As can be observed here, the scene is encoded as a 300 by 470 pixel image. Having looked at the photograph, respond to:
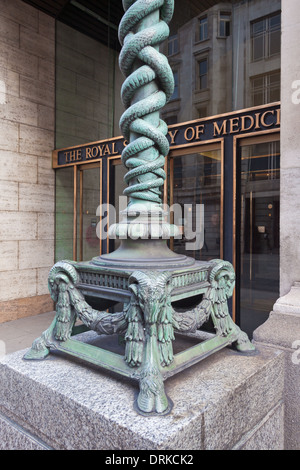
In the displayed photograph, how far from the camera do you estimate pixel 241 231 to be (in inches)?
257

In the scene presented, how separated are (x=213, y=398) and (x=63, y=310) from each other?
1264 millimetres

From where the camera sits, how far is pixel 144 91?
8.43 feet

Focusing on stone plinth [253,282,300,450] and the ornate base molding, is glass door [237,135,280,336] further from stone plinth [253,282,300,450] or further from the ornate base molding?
the ornate base molding

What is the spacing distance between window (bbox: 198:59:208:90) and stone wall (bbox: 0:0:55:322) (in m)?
5.06

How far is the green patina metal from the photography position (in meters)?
2.24

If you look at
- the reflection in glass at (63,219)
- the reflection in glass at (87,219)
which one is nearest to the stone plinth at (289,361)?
the reflection in glass at (87,219)

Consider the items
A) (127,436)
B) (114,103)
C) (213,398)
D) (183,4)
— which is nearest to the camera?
(127,436)

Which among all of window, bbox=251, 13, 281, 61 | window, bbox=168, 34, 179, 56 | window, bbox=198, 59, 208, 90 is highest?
window, bbox=168, 34, 179, 56

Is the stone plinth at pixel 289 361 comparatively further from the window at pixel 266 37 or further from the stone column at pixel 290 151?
the window at pixel 266 37

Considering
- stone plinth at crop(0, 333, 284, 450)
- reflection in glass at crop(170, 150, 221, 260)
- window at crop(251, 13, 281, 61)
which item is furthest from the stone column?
reflection in glass at crop(170, 150, 221, 260)

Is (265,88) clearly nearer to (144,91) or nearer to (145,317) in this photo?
(144,91)

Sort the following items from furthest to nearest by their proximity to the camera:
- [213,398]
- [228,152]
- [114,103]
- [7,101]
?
1. [114,103]
2. [7,101]
3. [228,152]
4. [213,398]
